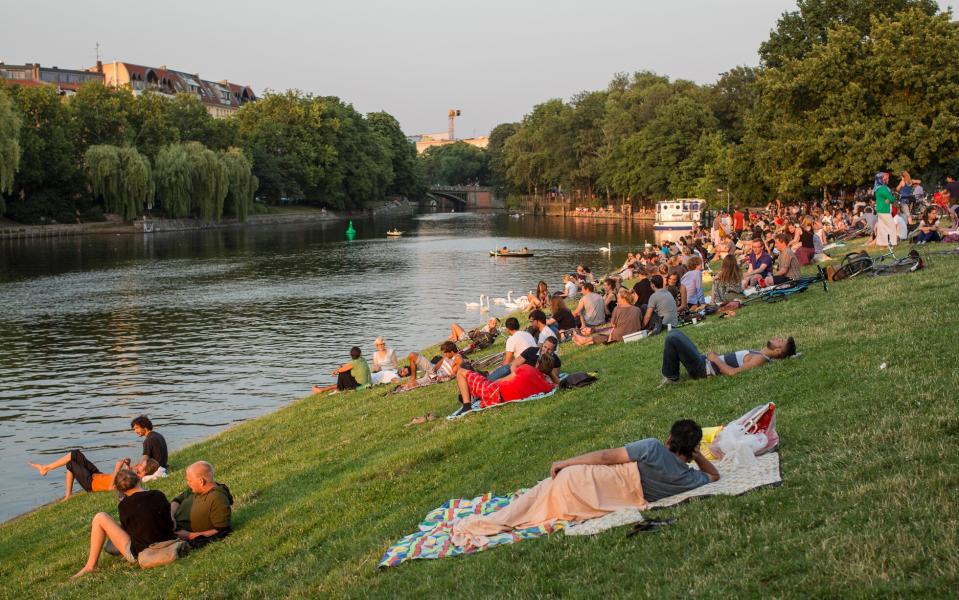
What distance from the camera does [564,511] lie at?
26.0 ft

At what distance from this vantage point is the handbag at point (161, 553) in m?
9.85

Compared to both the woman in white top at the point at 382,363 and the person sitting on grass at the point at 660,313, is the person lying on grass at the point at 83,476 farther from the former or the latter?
the person sitting on grass at the point at 660,313

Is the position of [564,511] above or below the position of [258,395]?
above

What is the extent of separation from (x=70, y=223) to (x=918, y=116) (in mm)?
72705

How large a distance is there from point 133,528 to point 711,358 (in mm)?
7697

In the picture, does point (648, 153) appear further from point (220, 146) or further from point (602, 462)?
point (602, 462)

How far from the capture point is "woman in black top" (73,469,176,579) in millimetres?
10000

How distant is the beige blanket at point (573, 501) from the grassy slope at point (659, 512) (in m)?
0.38

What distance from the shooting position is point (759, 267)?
21.7 metres

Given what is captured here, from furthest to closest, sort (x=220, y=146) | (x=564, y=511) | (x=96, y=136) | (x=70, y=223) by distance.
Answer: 1. (x=220, y=146)
2. (x=96, y=136)
3. (x=70, y=223)
4. (x=564, y=511)

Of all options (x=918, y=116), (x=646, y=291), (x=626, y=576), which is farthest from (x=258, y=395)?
(x=918, y=116)

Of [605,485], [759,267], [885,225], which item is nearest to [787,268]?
[759,267]

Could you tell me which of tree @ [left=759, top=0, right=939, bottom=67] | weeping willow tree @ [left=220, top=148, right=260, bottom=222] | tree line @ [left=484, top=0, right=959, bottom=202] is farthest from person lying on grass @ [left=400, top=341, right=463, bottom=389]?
weeping willow tree @ [left=220, top=148, right=260, bottom=222]

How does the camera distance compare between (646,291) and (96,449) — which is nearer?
(96,449)
